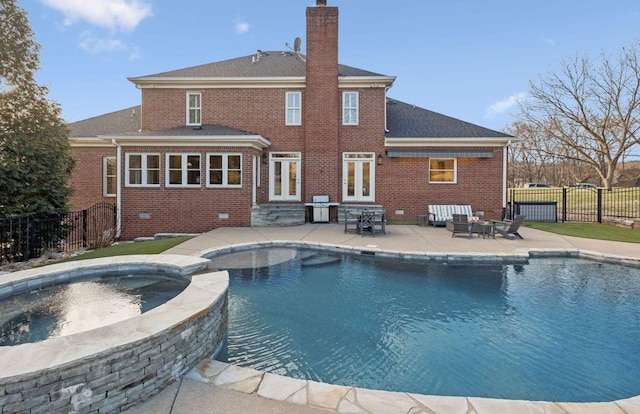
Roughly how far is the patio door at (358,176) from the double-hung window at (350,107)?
66.0 inches

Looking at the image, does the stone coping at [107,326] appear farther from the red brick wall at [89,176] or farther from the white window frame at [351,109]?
the red brick wall at [89,176]

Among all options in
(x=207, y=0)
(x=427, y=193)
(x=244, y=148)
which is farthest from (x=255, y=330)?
(x=207, y=0)

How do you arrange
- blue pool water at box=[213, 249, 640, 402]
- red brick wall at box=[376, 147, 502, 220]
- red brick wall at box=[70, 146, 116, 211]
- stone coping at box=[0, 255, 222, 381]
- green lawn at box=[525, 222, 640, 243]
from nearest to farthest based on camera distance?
stone coping at box=[0, 255, 222, 381], blue pool water at box=[213, 249, 640, 402], green lawn at box=[525, 222, 640, 243], red brick wall at box=[376, 147, 502, 220], red brick wall at box=[70, 146, 116, 211]

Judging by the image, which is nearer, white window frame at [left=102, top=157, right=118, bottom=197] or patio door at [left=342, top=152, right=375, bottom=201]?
patio door at [left=342, top=152, right=375, bottom=201]

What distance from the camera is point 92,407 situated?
2.82 metres

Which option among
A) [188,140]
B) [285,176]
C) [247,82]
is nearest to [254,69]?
[247,82]

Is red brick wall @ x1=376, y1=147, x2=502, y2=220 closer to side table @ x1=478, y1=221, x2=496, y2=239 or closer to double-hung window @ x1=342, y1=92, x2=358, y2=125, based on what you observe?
double-hung window @ x1=342, y1=92, x2=358, y2=125

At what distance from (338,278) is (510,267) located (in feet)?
15.0

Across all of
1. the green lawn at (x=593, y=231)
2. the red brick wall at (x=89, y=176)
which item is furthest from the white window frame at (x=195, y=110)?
the green lawn at (x=593, y=231)

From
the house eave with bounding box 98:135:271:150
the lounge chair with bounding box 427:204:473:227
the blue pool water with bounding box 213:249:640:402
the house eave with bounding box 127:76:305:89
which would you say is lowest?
the blue pool water with bounding box 213:249:640:402

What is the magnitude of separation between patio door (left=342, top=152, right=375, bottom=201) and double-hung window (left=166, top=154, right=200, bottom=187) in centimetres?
706

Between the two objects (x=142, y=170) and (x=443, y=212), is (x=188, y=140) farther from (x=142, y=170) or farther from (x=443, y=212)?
(x=443, y=212)

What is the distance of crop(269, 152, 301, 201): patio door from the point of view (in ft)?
54.9

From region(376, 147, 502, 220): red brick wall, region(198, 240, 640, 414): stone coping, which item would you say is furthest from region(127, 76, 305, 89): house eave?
region(198, 240, 640, 414): stone coping
